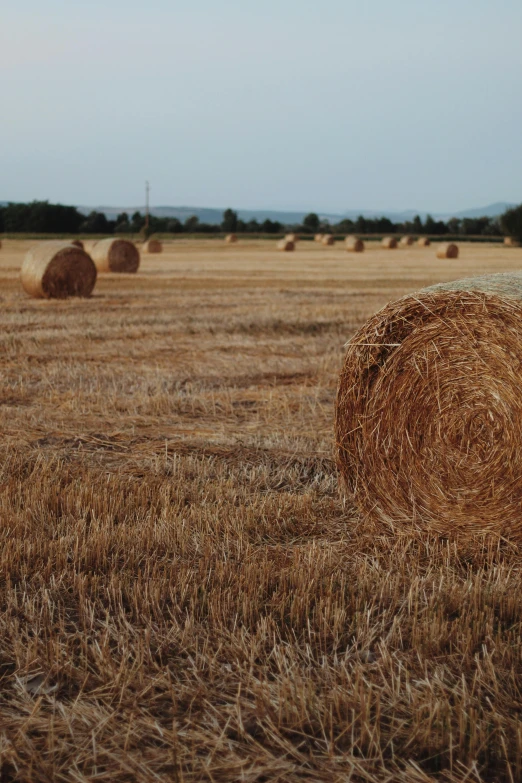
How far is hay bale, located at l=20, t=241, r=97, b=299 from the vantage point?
17.6 meters

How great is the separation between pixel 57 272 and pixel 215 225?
1946 inches

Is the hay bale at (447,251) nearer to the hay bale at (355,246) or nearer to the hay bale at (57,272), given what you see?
the hay bale at (355,246)

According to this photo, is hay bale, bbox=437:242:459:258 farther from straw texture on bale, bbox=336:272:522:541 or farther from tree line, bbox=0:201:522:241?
straw texture on bale, bbox=336:272:522:541

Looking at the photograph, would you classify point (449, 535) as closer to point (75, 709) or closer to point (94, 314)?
point (75, 709)

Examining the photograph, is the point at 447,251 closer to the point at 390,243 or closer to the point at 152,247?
the point at 390,243

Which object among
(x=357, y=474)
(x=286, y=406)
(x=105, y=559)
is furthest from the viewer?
(x=286, y=406)

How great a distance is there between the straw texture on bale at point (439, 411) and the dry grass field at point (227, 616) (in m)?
0.22

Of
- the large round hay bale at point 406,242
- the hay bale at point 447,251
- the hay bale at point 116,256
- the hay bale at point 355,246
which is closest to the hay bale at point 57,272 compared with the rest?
the hay bale at point 116,256

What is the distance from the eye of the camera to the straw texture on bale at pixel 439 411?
4668 millimetres

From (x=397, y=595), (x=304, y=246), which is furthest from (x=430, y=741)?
(x=304, y=246)

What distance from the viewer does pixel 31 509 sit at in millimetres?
5066

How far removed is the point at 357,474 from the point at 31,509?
179 centimetres

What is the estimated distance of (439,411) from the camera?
193 inches

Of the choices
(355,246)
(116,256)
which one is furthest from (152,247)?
(116,256)
